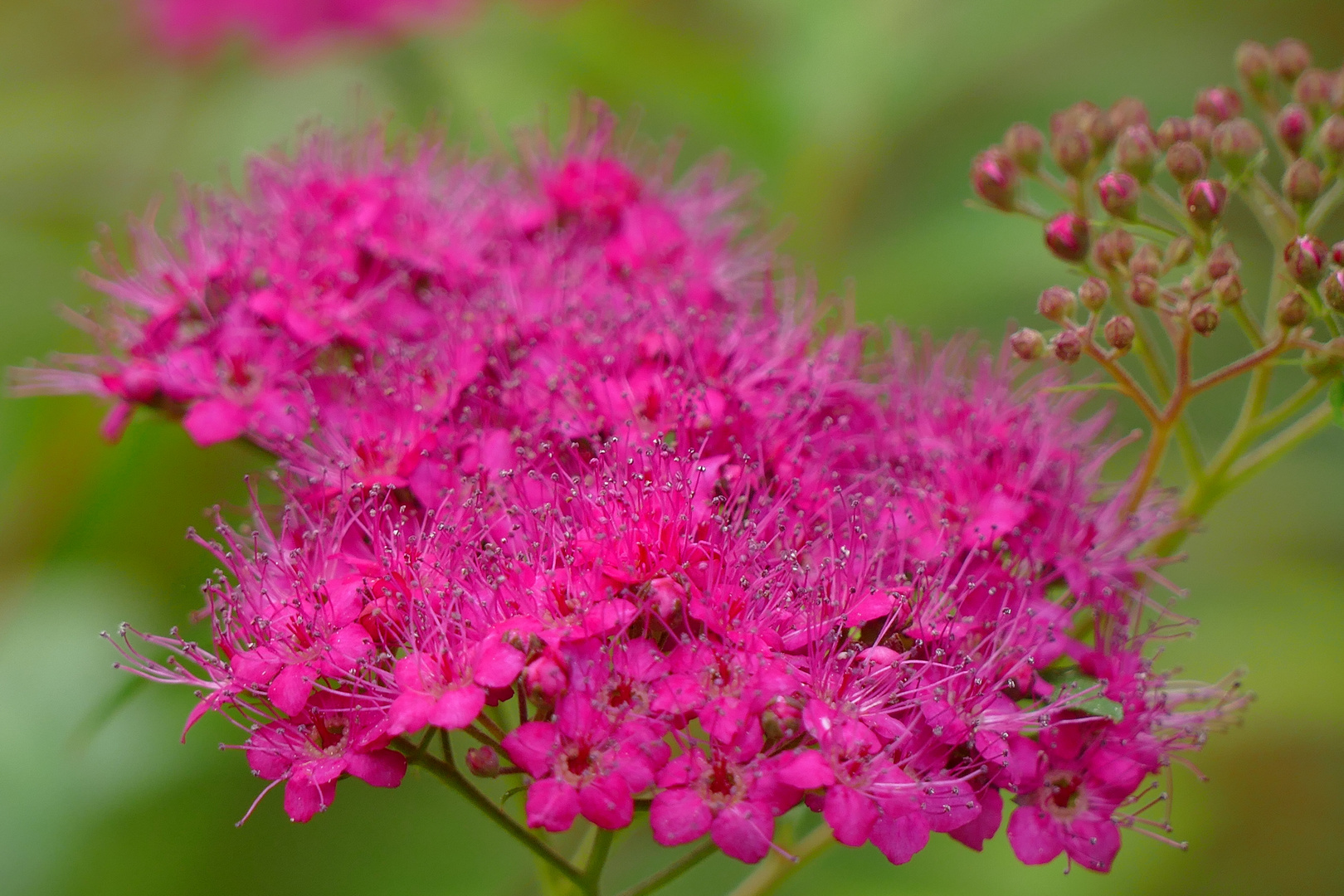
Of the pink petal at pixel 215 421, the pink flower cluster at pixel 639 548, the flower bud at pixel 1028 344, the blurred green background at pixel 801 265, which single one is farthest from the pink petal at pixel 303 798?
the flower bud at pixel 1028 344

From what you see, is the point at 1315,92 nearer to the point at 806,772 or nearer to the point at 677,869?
the point at 806,772

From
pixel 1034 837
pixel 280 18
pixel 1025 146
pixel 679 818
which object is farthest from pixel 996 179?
pixel 280 18

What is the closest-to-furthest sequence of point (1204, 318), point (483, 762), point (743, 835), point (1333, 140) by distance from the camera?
1. point (743, 835)
2. point (483, 762)
3. point (1204, 318)
4. point (1333, 140)

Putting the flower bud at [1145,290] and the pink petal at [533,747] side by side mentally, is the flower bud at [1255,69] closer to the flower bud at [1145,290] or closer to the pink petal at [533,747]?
the flower bud at [1145,290]

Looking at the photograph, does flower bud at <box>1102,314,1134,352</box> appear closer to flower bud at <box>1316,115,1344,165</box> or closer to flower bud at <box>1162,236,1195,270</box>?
flower bud at <box>1162,236,1195,270</box>

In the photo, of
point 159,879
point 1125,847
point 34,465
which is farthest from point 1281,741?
point 34,465

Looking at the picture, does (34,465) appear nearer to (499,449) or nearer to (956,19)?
(499,449)
